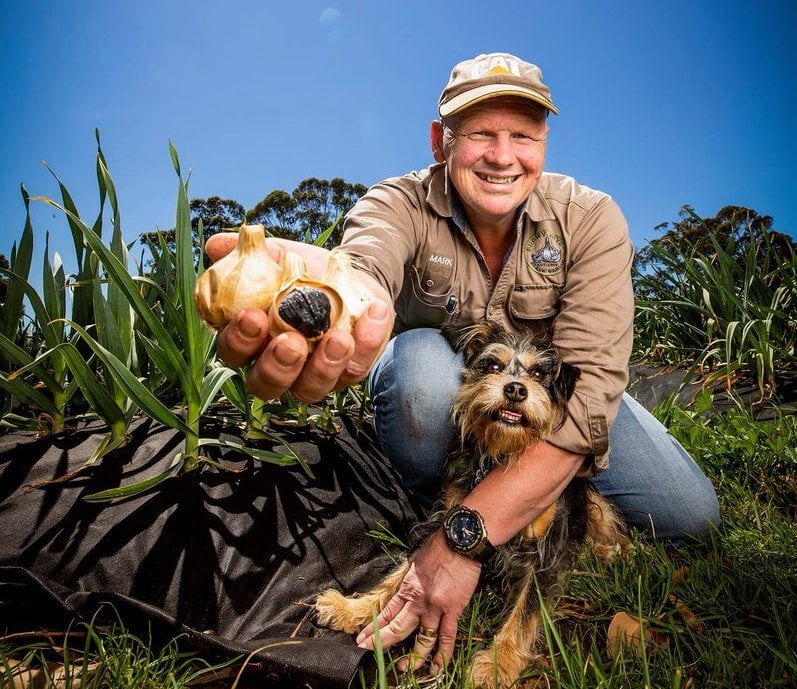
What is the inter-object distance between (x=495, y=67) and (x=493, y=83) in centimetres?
9

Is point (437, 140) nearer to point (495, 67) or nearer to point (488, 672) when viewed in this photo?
point (495, 67)

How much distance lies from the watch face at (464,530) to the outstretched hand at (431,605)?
4 centimetres

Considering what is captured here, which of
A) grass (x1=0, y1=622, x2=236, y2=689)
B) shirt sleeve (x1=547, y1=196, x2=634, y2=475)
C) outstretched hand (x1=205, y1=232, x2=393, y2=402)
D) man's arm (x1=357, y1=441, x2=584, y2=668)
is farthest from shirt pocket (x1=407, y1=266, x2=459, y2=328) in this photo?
grass (x1=0, y1=622, x2=236, y2=689)

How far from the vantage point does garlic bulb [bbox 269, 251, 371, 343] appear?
1097 millimetres

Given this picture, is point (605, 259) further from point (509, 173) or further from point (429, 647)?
point (429, 647)

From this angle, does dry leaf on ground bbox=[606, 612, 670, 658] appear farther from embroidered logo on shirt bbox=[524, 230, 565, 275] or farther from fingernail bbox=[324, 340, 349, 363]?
embroidered logo on shirt bbox=[524, 230, 565, 275]

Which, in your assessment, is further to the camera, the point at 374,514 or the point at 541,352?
the point at 374,514

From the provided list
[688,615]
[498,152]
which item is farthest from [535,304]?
[688,615]

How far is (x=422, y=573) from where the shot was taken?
1.91 meters

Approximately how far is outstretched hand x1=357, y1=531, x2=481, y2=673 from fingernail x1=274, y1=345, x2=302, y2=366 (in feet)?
3.65

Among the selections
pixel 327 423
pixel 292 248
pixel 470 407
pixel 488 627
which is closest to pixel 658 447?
A: pixel 470 407

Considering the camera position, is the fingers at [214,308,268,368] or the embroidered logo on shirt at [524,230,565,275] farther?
the embroidered logo on shirt at [524,230,565,275]

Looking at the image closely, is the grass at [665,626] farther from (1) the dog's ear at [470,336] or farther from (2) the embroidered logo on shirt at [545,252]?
(2) the embroidered logo on shirt at [545,252]

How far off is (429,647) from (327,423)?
4.81 ft
